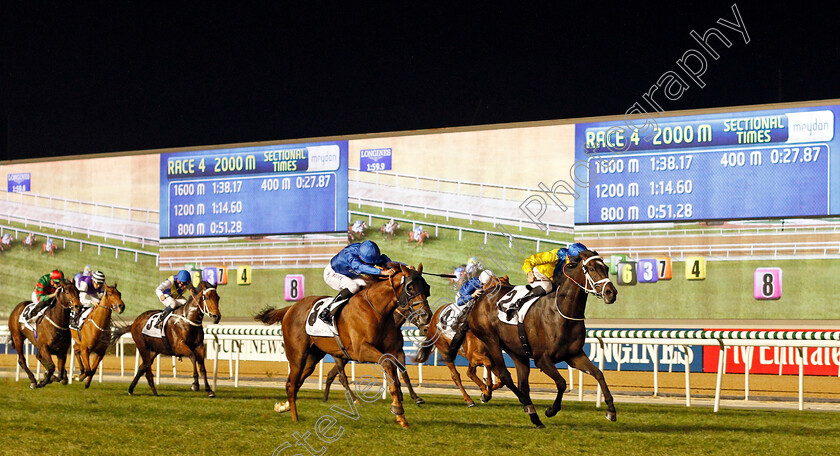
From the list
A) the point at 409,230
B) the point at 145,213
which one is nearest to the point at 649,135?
the point at 409,230

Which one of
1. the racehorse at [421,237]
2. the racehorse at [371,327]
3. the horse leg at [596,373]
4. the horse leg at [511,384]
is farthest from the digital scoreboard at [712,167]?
the racehorse at [371,327]

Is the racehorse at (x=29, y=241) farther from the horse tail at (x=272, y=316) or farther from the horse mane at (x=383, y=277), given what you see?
the horse mane at (x=383, y=277)

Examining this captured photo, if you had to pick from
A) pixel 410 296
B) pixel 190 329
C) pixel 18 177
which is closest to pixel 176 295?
pixel 190 329

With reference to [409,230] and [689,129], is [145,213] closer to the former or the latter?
[409,230]

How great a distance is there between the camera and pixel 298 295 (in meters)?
22.4

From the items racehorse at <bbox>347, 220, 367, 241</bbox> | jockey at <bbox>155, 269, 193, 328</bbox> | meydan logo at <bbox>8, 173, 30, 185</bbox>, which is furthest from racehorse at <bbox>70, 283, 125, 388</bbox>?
meydan logo at <bbox>8, 173, 30, 185</bbox>

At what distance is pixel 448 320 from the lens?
1300cm

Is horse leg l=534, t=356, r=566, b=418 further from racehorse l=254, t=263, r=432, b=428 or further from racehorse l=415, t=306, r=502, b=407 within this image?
racehorse l=415, t=306, r=502, b=407

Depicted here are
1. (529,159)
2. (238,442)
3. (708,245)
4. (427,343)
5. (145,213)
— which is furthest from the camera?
(145,213)

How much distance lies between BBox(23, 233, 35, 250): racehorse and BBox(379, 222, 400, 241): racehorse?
31.6 ft

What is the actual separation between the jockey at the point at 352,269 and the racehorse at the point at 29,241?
17459mm

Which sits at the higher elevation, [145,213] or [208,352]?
[145,213]

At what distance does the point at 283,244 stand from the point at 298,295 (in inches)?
48.3

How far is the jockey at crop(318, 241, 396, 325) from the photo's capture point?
379 inches
